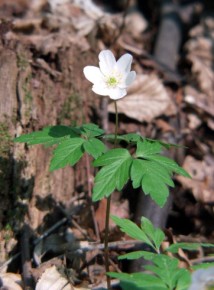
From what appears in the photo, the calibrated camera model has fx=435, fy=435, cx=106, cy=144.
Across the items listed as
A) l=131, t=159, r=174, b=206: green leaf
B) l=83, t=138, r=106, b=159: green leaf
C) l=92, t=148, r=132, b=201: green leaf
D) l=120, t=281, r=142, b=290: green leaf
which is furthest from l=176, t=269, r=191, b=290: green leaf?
l=83, t=138, r=106, b=159: green leaf

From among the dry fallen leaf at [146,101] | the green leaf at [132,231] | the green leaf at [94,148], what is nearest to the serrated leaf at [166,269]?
the green leaf at [132,231]

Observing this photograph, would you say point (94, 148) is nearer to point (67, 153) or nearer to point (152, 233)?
point (67, 153)

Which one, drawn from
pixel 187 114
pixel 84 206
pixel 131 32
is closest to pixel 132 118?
pixel 187 114

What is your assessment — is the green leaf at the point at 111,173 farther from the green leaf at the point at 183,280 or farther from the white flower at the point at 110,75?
the green leaf at the point at 183,280

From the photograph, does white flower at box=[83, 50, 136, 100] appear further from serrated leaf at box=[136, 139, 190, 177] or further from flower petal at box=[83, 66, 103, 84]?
serrated leaf at box=[136, 139, 190, 177]

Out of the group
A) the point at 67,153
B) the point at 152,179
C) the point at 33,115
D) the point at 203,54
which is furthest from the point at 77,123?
the point at 203,54
